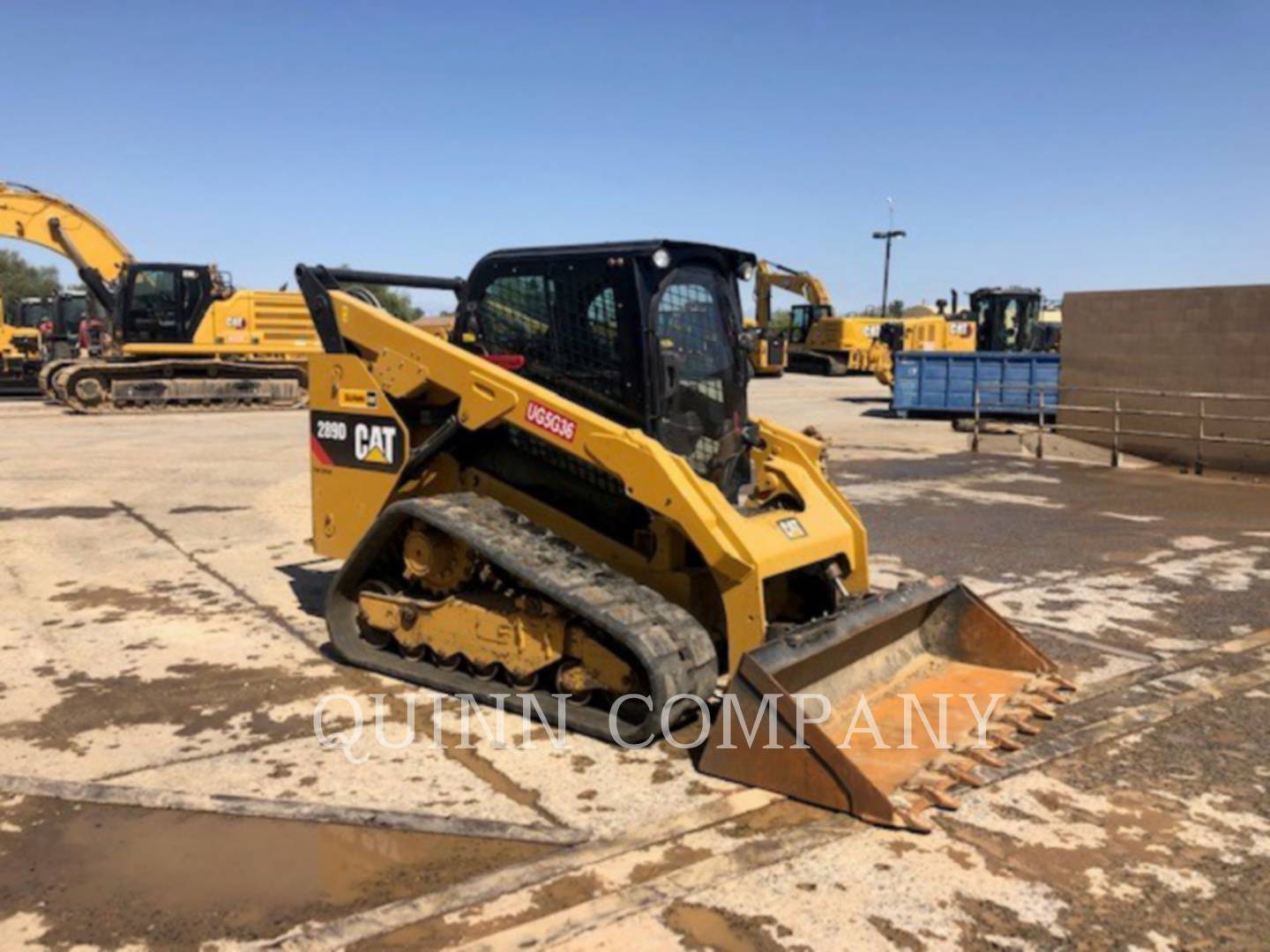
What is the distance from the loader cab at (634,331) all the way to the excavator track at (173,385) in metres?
17.4

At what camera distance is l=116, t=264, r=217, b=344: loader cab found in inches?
816

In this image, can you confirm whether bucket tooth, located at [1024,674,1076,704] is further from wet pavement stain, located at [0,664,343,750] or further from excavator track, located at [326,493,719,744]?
wet pavement stain, located at [0,664,343,750]

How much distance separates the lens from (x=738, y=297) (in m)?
5.91

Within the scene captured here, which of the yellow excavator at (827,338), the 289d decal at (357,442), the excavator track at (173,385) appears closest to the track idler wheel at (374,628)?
the 289d decal at (357,442)

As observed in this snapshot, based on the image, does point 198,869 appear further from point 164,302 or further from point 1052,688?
point 164,302

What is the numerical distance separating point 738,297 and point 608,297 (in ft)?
3.59

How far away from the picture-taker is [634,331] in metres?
5.01

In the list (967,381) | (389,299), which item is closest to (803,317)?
(967,381)

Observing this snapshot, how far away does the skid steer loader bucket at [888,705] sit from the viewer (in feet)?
12.9

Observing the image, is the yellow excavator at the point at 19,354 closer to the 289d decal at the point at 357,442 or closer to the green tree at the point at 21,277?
the 289d decal at the point at 357,442

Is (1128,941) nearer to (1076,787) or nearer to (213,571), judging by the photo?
(1076,787)

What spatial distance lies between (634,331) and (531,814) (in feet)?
7.50

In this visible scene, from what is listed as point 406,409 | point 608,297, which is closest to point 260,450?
point 406,409

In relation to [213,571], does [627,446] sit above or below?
above
